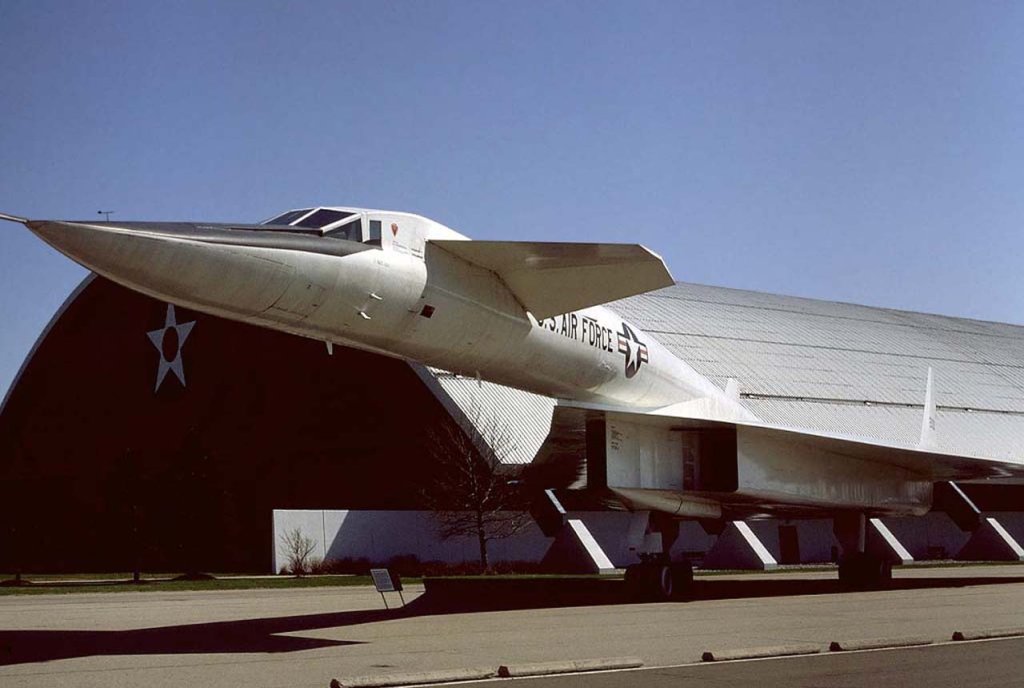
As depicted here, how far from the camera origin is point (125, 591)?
2633 centimetres

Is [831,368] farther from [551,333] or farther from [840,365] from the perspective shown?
[551,333]

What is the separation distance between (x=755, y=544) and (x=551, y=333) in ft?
73.1

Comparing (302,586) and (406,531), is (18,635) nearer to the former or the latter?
(302,586)

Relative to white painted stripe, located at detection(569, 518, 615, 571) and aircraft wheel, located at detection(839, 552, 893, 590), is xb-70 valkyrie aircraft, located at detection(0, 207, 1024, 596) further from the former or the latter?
white painted stripe, located at detection(569, 518, 615, 571)

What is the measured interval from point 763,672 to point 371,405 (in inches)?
1223

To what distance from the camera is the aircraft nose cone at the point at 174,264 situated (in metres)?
10.8

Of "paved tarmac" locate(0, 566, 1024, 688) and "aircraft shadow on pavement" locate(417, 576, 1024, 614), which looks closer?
"paved tarmac" locate(0, 566, 1024, 688)

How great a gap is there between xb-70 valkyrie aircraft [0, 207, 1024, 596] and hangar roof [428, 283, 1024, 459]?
52.4 ft

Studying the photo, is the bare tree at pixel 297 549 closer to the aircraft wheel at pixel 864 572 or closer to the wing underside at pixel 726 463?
the wing underside at pixel 726 463

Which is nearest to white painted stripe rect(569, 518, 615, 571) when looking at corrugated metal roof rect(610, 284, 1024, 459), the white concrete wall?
the white concrete wall

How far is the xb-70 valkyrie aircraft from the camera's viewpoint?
12.0m

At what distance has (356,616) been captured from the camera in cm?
1698

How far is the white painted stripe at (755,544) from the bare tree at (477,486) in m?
7.05

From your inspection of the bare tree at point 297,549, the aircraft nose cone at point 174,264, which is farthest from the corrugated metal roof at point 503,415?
the aircraft nose cone at point 174,264
